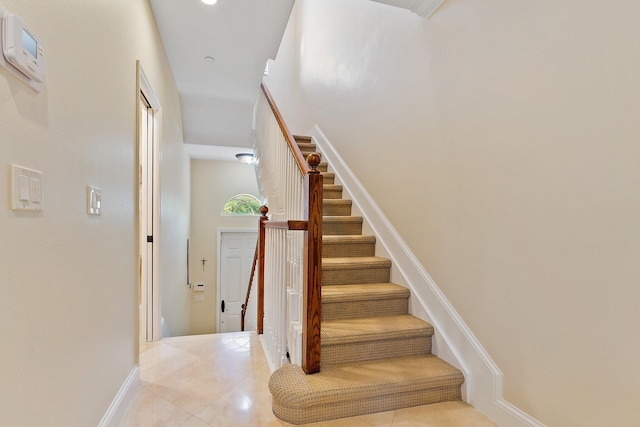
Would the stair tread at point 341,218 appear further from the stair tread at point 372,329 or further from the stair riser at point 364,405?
the stair riser at point 364,405

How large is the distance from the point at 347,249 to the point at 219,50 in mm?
2180

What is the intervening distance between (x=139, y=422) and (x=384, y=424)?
118 cm

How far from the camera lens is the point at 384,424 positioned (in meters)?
1.50

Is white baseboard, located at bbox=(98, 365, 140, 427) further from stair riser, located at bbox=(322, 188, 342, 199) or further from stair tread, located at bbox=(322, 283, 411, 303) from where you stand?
stair riser, located at bbox=(322, 188, 342, 199)

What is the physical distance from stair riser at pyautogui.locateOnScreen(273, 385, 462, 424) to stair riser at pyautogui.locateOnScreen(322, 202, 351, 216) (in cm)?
169

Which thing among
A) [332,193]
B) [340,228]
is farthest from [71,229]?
[332,193]

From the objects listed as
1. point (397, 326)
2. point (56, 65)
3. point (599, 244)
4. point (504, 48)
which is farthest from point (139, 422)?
point (504, 48)

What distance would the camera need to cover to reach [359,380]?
1.62 m

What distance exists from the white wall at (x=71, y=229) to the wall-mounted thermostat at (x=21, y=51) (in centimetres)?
3

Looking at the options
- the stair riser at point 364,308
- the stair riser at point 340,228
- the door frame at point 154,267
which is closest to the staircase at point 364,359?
the stair riser at point 364,308

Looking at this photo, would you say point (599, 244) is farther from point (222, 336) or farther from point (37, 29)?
point (222, 336)

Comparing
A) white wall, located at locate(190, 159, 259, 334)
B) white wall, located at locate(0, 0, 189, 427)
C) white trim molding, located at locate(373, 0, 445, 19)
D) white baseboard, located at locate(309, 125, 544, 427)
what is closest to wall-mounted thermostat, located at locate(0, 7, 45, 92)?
white wall, located at locate(0, 0, 189, 427)

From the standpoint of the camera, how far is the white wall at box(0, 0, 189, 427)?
813mm

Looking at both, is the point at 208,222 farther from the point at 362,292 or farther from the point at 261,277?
the point at 362,292
